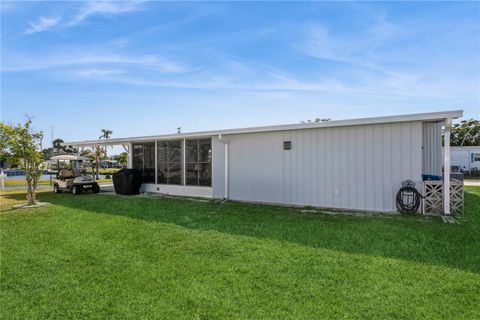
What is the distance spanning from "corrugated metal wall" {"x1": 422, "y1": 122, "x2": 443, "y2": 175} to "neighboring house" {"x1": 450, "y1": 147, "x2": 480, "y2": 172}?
708 inches

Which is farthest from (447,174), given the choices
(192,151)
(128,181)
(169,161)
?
(128,181)

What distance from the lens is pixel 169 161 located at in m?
12.0

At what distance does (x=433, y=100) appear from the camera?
12008mm

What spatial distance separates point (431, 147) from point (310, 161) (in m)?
3.72

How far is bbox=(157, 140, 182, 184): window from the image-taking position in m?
11.6

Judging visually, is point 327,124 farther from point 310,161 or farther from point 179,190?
point 179,190

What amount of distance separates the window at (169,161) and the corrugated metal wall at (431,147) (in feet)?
26.2

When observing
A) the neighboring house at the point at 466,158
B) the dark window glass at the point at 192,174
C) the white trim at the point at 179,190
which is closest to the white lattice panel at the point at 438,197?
the white trim at the point at 179,190

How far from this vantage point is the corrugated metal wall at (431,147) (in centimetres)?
905

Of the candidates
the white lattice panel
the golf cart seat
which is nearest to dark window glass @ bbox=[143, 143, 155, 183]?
the golf cart seat

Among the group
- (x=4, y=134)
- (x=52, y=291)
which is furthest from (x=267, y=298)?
(x=4, y=134)

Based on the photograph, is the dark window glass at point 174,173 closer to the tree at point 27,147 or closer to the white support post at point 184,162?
the white support post at point 184,162

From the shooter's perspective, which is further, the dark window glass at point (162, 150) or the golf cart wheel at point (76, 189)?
the golf cart wheel at point (76, 189)

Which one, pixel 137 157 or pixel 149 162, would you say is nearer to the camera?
pixel 149 162
